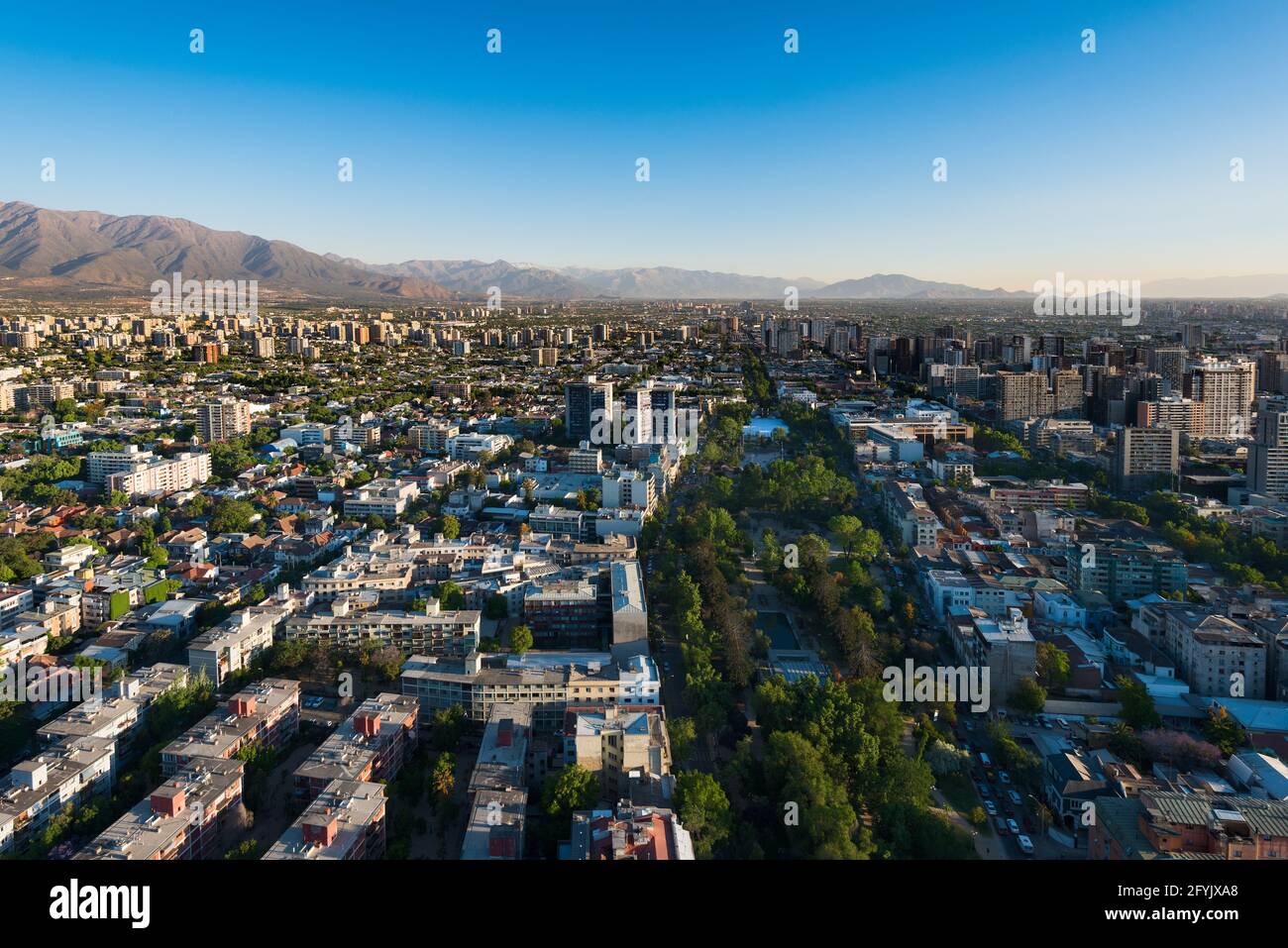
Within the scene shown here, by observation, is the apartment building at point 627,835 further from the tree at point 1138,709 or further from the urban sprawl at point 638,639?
the tree at point 1138,709

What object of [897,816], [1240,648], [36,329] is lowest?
[897,816]

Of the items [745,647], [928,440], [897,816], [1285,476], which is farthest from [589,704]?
[928,440]

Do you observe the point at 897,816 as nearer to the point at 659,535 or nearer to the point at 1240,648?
the point at 1240,648

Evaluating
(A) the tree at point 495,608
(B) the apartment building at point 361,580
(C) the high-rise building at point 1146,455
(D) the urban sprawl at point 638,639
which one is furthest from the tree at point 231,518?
(C) the high-rise building at point 1146,455

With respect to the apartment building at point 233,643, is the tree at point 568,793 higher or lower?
lower

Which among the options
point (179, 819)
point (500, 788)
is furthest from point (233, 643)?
point (500, 788)
